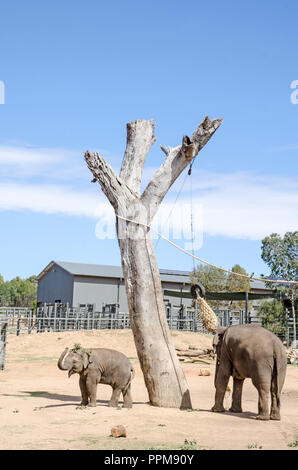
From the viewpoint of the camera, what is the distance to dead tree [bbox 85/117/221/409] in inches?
392

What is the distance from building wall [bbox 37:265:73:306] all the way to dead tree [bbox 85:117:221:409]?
116ft

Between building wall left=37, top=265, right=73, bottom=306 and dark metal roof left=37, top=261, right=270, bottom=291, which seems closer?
dark metal roof left=37, top=261, right=270, bottom=291

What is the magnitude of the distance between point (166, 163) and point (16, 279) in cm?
8974

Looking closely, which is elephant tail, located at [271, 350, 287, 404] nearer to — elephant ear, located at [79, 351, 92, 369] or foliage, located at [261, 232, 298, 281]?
elephant ear, located at [79, 351, 92, 369]

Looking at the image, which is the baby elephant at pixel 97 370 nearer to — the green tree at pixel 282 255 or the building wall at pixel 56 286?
the green tree at pixel 282 255

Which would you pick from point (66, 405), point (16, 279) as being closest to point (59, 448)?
point (66, 405)

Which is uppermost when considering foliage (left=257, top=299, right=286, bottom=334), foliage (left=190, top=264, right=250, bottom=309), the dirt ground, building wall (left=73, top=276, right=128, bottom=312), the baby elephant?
foliage (left=190, top=264, right=250, bottom=309)

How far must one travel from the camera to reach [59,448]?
6.41 metres

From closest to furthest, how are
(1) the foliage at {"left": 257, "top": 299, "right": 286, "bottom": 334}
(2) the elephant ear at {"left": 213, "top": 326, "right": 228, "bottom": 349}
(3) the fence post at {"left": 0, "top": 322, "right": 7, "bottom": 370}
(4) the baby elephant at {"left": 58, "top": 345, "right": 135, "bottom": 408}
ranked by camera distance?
(4) the baby elephant at {"left": 58, "top": 345, "right": 135, "bottom": 408} → (2) the elephant ear at {"left": 213, "top": 326, "right": 228, "bottom": 349} → (3) the fence post at {"left": 0, "top": 322, "right": 7, "bottom": 370} → (1) the foliage at {"left": 257, "top": 299, "right": 286, "bottom": 334}

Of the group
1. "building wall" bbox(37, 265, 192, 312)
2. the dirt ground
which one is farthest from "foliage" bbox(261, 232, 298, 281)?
the dirt ground

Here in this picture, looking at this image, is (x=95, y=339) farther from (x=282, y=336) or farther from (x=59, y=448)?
(x=59, y=448)

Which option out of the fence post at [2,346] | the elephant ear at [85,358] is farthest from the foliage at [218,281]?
the elephant ear at [85,358]

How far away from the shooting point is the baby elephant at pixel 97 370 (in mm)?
9445

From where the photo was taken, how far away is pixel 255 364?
904cm
